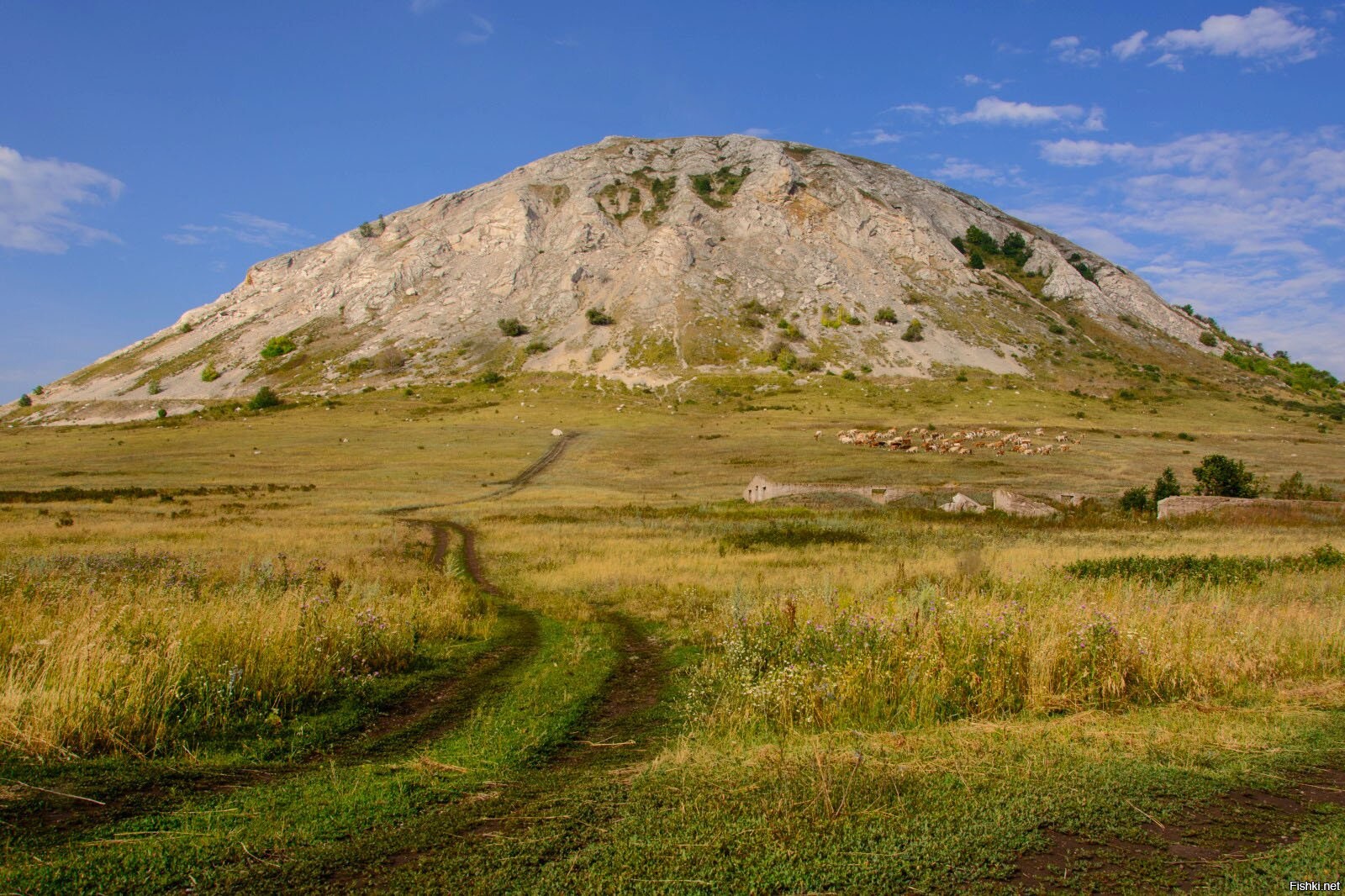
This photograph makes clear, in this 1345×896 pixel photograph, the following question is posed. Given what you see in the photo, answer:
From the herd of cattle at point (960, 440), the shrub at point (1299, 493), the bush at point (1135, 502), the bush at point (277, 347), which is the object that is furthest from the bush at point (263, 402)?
the shrub at point (1299, 493)

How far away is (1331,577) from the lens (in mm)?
17312

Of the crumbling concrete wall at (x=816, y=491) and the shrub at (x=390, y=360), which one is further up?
the shrub at (x=390, y=360)

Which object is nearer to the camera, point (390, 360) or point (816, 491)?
point (816, 491)

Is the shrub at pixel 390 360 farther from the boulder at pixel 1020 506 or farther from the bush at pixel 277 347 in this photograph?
the boulder at pixel 1020 506

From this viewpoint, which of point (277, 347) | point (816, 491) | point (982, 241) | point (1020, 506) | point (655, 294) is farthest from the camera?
point (982, 241)

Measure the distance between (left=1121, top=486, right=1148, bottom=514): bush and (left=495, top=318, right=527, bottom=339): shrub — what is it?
109242 millimetres

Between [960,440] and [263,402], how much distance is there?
309 feet

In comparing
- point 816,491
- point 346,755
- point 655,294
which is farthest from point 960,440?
point 655,294

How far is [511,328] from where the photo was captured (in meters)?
133

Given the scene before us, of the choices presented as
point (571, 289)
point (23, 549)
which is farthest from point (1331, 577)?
point (571, 289)

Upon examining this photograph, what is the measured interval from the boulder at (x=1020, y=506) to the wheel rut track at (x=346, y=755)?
103ft

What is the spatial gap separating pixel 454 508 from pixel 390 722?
3741 cm

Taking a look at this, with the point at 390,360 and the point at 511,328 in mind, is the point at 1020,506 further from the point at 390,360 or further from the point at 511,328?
the point at 390,360

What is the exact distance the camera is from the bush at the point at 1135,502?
37.6 metres
